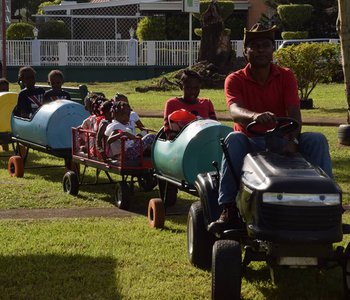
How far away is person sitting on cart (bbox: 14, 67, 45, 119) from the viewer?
12695 mm

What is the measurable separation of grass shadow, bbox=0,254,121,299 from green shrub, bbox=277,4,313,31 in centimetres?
3135

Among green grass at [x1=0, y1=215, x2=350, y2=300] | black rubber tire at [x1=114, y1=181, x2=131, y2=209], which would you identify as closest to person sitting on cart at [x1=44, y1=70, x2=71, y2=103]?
black rubber tire at [x1=114, y1=181, x2=131, y2=209]

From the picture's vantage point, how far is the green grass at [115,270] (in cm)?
618

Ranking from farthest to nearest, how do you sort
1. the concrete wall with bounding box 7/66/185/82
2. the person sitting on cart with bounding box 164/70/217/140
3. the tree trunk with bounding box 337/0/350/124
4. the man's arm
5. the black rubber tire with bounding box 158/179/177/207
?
the concrete wall with bounding box 7/66/185/82 < the tree trunk with bounding box 337/0/350/124 < the black rubber tire with bounding box 158/179/177/207 < the person sitting on cart with bounding box 164/70/217/140 < the man's arm

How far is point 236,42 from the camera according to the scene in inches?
1357

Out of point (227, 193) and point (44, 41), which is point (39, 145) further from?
point (44, 41)

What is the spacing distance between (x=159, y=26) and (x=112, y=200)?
95.9 feet

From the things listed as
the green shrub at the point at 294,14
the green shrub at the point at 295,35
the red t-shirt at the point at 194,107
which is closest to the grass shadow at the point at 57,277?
the red t-shirt at the point at 194,107

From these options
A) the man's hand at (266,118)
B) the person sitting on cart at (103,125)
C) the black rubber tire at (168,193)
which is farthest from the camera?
A: the person sitting on cart at (103,125)

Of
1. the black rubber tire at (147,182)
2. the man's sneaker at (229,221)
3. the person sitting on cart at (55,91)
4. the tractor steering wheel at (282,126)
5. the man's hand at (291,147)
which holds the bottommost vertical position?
the black rubber tire at (147,182)

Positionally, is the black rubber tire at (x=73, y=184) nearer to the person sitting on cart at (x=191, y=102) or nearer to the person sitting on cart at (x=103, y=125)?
the person sitting on cart at (x=103, y=125)

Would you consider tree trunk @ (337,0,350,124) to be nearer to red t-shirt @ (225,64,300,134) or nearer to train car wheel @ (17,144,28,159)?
train car wheel @ (17,144,28,159)

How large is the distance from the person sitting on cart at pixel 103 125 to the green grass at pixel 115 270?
166 cm

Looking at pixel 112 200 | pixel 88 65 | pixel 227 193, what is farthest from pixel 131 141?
pixel 88 65
